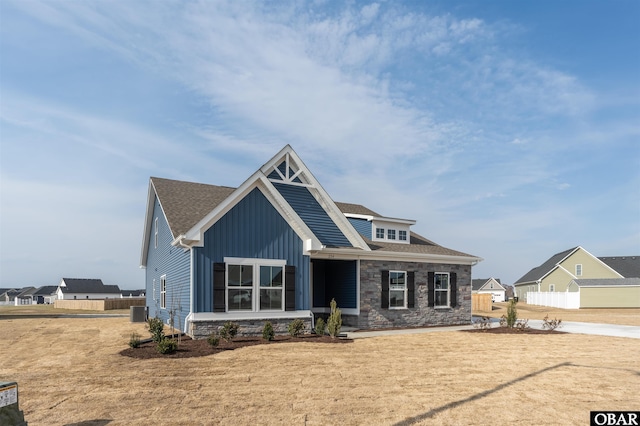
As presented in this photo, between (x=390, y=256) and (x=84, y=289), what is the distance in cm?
9322

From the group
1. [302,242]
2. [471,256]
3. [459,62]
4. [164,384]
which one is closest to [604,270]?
[471,256]

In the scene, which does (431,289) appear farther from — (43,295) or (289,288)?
(43,295)

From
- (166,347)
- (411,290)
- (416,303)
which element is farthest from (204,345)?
(416,303)

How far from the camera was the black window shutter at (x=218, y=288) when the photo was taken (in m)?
15.4

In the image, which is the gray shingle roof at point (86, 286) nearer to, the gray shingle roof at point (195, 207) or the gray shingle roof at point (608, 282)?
the gray shingle roof at point (195, 207)

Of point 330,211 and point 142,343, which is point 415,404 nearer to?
point 142,343

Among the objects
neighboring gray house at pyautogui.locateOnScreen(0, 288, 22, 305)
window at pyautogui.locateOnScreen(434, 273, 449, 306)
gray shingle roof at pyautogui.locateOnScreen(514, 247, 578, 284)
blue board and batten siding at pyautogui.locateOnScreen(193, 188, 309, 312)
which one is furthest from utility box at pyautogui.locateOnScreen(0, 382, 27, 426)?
neighboring gray house at pyautogui.locateOnScreen(0, 288, 22, 305)

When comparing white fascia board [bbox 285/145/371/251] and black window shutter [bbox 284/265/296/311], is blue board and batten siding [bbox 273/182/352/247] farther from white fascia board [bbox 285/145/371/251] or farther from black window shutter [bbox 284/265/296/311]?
black window shutter [bbox 284/265/296/311]

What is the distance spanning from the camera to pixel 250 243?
16281mm

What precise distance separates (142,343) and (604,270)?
53062mm

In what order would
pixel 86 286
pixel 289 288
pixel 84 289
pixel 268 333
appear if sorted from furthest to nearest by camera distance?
pixel 86 286
pixel 84 289
pixel 289 288
pixel 268 333

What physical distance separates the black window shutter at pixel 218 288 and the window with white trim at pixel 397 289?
7765mm

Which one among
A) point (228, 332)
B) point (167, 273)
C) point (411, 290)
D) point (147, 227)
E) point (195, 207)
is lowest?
point (228, 332)

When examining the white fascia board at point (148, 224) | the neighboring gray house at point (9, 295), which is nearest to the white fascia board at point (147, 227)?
the white fascia board at point (148, 224)
